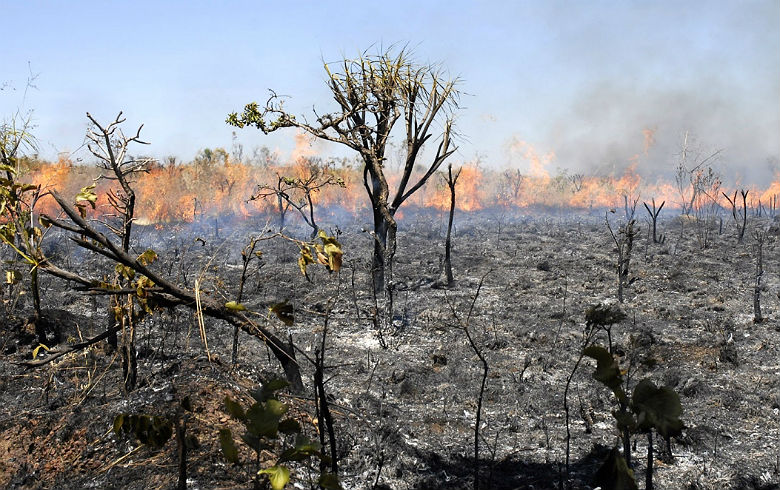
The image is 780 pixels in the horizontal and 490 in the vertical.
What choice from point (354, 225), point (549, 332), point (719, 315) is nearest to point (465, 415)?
point (549, 332)

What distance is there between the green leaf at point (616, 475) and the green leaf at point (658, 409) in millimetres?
247

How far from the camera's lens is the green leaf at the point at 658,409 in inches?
99.2

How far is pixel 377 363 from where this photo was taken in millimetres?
7402

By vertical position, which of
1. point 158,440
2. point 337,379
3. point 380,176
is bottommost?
point 337,379

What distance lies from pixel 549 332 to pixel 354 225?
81.9ft

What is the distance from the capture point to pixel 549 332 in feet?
37.8

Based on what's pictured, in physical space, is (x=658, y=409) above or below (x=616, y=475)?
above

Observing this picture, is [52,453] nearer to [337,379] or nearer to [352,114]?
[337,379]

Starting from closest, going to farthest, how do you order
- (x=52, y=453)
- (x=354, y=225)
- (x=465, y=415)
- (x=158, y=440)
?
(x=158, y=440)
(x=52, y=453)
(x=465, y=415)
(x=354, y=225)

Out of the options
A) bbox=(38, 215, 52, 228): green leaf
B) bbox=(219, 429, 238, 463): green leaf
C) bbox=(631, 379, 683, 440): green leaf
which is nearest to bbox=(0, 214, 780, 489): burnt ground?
bbox=(219, 429, 238, 463): green leaf

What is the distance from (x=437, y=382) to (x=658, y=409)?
20.9 feet

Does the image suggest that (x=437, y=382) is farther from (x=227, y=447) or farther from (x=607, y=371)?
(x=227, y=447)

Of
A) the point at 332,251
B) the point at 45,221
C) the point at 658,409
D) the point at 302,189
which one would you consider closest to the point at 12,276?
the point at 45,221

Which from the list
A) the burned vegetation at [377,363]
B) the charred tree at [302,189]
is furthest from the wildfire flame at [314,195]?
the burned vegetation at [377,363]
